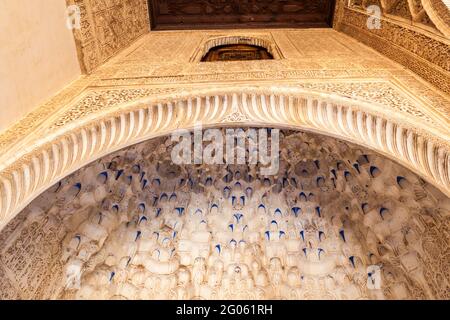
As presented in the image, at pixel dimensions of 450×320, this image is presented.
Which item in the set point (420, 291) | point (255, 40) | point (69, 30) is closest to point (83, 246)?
point (69, 30)

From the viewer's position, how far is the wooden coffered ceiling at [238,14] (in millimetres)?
4250

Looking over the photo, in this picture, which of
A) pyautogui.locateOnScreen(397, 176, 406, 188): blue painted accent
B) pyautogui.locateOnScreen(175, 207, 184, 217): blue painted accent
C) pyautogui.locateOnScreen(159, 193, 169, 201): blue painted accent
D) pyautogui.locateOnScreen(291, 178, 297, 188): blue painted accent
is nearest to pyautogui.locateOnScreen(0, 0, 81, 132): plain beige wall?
pyautogui.locateOnScreen(159, 193, 169, 201): blue painted accent

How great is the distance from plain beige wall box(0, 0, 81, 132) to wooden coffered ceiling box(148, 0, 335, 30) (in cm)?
230

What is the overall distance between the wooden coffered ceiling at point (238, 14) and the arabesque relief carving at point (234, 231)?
8.39 ft

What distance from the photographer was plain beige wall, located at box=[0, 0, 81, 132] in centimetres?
170

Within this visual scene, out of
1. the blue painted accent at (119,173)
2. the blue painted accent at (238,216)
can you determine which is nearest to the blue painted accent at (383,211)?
the blue painted accent at (238,216)

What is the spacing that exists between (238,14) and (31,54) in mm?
3164

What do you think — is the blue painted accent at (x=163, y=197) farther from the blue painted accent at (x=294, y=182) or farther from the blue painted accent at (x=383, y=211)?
the blue painted accent at (x=383, y=211)

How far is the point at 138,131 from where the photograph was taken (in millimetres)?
1917

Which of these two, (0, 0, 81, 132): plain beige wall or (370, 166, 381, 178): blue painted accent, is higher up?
(0, 0, 81, 132): plain beige wall

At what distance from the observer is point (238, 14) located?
4348 mm

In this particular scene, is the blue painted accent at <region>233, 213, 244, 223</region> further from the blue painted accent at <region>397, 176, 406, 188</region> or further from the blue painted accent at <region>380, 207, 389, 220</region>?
the blue painted accent at <region>397, 176, 406, 188</region>

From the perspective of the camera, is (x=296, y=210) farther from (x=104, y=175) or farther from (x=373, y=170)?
(x=104, y=175)

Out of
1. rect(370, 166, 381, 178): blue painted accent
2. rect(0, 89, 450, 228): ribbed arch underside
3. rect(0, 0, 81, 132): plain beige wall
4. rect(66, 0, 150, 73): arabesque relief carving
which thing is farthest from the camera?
rect(66, 0, 150, 73): arabesque relief carving
